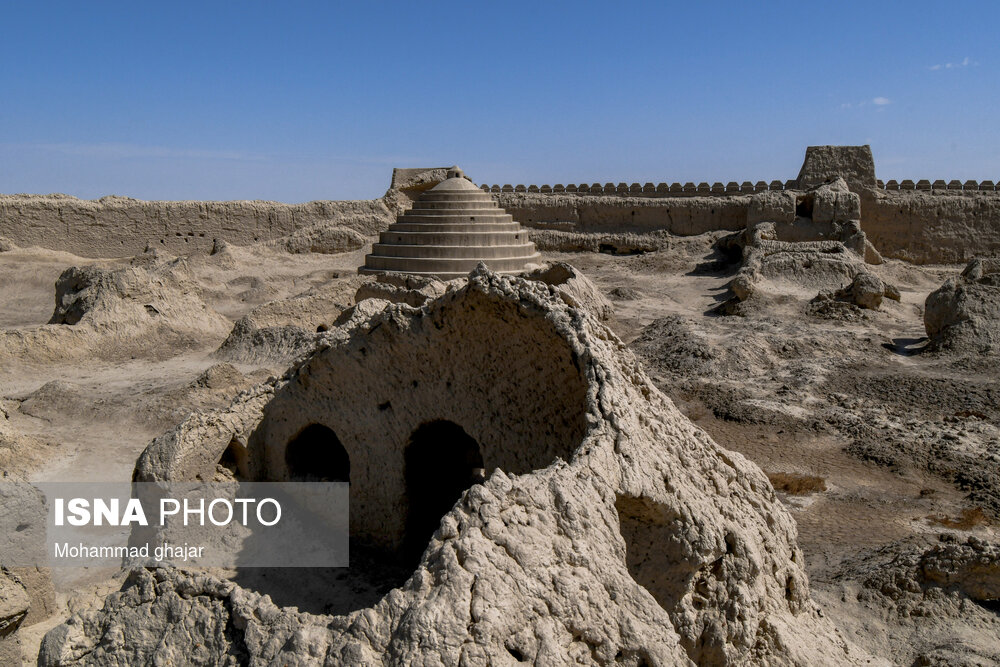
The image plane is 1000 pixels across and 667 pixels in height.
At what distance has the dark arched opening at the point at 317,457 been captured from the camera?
6.01 m

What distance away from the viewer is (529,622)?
120 inches

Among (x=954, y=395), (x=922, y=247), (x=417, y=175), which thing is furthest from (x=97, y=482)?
(x=922, y=247)

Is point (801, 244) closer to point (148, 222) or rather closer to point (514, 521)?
point (514, 521)

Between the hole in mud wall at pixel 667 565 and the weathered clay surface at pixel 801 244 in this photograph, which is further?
the weathered clay surface at pixel 801 244

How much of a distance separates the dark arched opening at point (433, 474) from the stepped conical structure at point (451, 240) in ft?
31.2

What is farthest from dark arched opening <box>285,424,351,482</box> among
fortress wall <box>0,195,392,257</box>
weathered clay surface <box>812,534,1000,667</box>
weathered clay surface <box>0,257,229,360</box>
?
→ fortress wall <box>0,195,392,257</box>

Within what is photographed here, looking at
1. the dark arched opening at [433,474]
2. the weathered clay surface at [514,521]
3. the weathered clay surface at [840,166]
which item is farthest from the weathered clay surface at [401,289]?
the weathered clay surface at [840,166]

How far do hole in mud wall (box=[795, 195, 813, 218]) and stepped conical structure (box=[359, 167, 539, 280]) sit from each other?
34.4ft

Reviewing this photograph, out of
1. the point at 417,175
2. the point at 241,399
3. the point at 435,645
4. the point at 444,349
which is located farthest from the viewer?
the point at 417,175

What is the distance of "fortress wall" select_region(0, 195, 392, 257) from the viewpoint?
22594mm

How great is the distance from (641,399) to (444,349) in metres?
1.60

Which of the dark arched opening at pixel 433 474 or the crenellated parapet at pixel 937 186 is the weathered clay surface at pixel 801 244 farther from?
the dark arched opening at pixel 433 474

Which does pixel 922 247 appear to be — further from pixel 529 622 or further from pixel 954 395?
pixel 529 622

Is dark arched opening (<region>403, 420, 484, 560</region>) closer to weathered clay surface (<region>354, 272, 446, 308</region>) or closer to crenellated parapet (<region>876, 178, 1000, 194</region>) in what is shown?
weathered clay surface (<region>354, 272, 446, 308</region>)
